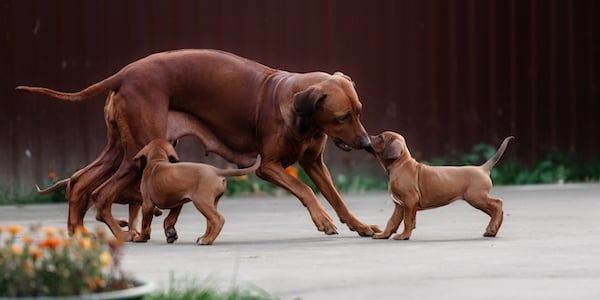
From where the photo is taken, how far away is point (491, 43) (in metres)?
13.3

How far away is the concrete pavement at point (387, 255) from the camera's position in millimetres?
5867

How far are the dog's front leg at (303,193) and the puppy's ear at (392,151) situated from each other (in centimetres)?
49

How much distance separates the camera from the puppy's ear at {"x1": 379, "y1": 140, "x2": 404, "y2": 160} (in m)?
8.17

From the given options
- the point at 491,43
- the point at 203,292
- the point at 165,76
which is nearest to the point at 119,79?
the point at 165,76

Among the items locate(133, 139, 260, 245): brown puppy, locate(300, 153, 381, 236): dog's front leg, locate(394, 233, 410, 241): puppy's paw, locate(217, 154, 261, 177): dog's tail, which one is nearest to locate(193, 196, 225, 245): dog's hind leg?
locate(133, 139, 260, 245): brown puppy

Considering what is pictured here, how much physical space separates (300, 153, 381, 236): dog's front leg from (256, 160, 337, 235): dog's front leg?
0.84 feet

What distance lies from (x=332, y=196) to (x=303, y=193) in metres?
0.39

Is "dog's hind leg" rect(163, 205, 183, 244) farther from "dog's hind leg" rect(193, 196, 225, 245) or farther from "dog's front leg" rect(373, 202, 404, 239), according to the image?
"dog's front leg" rect(373, 202, 404, 239)

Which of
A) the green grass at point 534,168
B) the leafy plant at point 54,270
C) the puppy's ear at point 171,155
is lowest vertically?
the green grass at point 534,168

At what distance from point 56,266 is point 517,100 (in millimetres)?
9311

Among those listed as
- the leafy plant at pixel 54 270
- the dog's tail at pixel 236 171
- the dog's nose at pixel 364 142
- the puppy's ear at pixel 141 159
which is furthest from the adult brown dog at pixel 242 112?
the leafy plant at pixel 54 270

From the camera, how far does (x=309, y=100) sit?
26.7 ft

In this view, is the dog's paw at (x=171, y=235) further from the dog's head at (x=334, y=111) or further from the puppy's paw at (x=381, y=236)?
the puppy's paw at (x=381, y=236)

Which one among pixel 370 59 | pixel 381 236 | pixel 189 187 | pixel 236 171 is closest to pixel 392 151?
pixel 381 236
